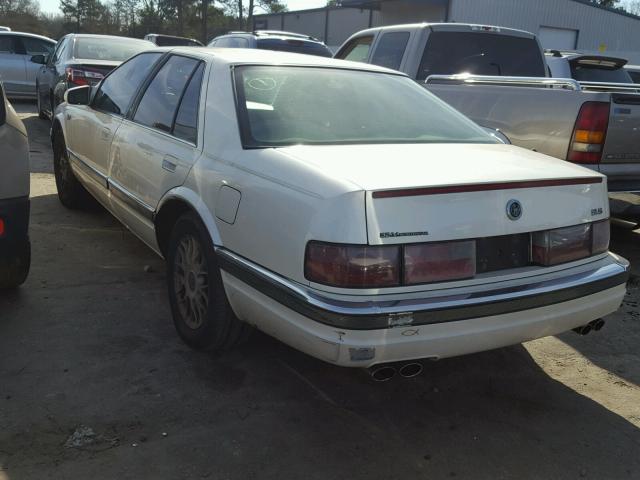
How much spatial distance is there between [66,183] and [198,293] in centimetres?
325

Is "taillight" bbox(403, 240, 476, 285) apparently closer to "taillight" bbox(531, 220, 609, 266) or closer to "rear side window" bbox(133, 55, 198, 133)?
"taillight" bbox(531, 220, 609, 266)

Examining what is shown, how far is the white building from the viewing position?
2686 cm

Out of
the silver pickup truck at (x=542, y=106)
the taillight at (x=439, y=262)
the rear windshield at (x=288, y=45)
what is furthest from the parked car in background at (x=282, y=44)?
the taillight at (x=439, y=262)

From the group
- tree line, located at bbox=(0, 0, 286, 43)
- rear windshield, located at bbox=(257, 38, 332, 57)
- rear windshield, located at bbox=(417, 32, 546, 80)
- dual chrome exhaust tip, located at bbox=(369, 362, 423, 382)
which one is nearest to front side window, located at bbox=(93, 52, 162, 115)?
dual chrome exhaust tip, located at bbox=(369, 362, 423, 382)

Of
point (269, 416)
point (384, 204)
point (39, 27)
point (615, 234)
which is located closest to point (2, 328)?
point (269, 416)

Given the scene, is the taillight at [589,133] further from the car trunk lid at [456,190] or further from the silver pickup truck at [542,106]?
the car trunk lid at [456,190]

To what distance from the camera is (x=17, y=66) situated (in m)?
14.8

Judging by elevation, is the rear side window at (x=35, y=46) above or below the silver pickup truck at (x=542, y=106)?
above

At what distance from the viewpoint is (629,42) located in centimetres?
3156

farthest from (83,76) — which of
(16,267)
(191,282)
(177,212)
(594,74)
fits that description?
(594,74)

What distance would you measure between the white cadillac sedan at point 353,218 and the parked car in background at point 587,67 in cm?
463

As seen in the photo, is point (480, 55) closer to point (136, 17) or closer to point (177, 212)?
point (177, 212)

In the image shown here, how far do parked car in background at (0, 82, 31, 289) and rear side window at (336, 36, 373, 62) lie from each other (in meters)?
4.89

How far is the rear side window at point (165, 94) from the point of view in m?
3.88
